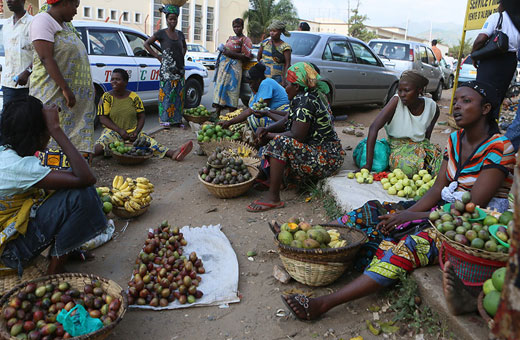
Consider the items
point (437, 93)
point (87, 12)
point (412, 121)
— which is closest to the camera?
point (412, 121)

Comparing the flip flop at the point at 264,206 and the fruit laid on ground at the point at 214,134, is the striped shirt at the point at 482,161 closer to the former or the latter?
the flip flop at the point at 264,206

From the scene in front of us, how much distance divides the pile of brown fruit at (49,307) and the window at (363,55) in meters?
8.31

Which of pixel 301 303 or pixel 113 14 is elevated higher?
pixel 113 14

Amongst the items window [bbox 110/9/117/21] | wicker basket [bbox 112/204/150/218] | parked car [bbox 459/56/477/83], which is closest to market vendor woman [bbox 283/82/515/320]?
wicker basket [bbox 112/204/150/218]

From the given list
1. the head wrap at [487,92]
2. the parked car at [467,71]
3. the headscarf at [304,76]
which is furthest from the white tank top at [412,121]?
the parked car at [467,71]

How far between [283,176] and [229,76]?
3.82 meters

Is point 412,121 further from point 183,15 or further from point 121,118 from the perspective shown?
point 183,15

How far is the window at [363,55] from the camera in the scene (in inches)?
378

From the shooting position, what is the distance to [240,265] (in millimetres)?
3543

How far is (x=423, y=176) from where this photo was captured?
4391 millimetres

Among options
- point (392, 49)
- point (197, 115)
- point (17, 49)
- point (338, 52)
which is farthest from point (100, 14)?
point (17, 49)

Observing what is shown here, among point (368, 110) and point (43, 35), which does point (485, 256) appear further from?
point (368, 110)

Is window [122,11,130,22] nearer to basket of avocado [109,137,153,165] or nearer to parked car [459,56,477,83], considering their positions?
parked car [459,56,477,83]

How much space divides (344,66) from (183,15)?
23.5 metres
